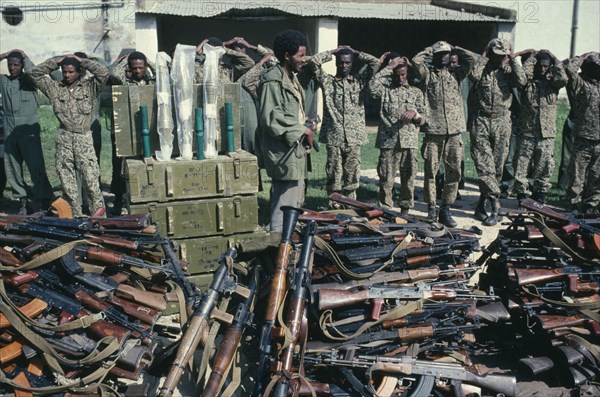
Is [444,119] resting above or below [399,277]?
above

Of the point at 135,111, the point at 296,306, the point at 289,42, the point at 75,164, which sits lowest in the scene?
the point at 296,306

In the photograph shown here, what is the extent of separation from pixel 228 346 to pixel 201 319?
30 centimetres

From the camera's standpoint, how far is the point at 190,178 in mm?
7051

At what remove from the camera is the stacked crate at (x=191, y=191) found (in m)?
6.92

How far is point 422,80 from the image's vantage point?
9.34 m

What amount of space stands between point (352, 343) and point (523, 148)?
5686 millimetres

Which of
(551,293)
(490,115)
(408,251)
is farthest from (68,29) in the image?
(551,293)

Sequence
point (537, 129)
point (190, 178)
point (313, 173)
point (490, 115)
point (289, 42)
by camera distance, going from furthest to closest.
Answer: point (313, 173) → point (537, 129) → point (490, 115) → point (190, 178) → point (289, 42)

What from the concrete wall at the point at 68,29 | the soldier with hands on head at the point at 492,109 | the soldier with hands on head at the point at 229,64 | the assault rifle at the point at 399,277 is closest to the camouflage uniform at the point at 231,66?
the soldier with hands on head at the point at 229,64

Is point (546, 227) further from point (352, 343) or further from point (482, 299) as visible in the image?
point (352, 343)

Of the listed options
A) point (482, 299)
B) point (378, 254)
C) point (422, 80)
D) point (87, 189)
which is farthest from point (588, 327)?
point (87, 189)

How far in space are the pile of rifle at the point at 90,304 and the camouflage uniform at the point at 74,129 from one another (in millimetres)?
2754

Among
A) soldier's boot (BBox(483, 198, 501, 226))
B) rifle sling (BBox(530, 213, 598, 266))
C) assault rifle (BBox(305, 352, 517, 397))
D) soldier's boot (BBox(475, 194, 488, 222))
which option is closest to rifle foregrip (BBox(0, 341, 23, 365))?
assault rifle (BBox(305, 352, 517, 397))

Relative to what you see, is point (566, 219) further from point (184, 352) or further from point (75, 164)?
point (75, 164)
